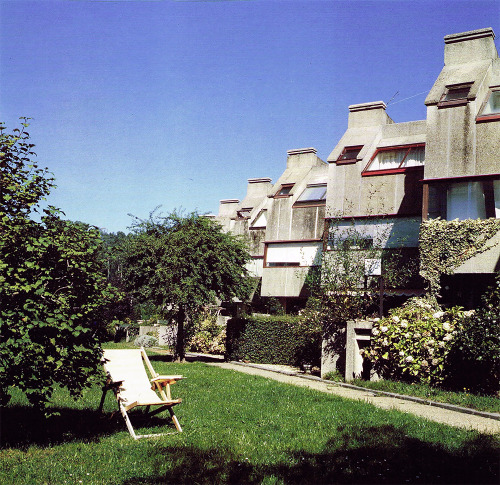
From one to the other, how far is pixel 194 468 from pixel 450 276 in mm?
14089

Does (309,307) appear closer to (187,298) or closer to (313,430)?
(187,298)

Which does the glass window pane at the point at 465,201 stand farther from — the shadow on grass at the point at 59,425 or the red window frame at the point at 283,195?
the red window frame at the point at 283,195

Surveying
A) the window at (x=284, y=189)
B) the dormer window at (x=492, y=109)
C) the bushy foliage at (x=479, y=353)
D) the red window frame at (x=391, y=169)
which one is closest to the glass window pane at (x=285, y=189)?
the window at (x=284, y=189)

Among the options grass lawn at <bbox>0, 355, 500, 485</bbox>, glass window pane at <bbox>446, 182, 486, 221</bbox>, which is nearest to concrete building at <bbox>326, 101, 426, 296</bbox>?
glass window pane at <bbox>446, 182, 486, 221</bbox>

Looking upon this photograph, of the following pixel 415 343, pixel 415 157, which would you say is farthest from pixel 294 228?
pixel 415 343

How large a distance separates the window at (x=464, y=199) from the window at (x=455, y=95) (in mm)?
2883

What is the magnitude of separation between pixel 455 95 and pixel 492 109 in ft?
5.08

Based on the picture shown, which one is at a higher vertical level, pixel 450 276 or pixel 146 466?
pixel 450 276

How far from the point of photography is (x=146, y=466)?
5883 millimetres

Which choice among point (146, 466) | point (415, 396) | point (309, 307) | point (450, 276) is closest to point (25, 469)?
point (146, 466)

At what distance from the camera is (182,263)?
18.4 metres

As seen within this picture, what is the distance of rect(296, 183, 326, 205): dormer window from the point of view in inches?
1123

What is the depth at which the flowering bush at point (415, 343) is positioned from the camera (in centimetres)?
1177

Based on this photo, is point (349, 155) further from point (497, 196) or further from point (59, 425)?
point (59, 425)
